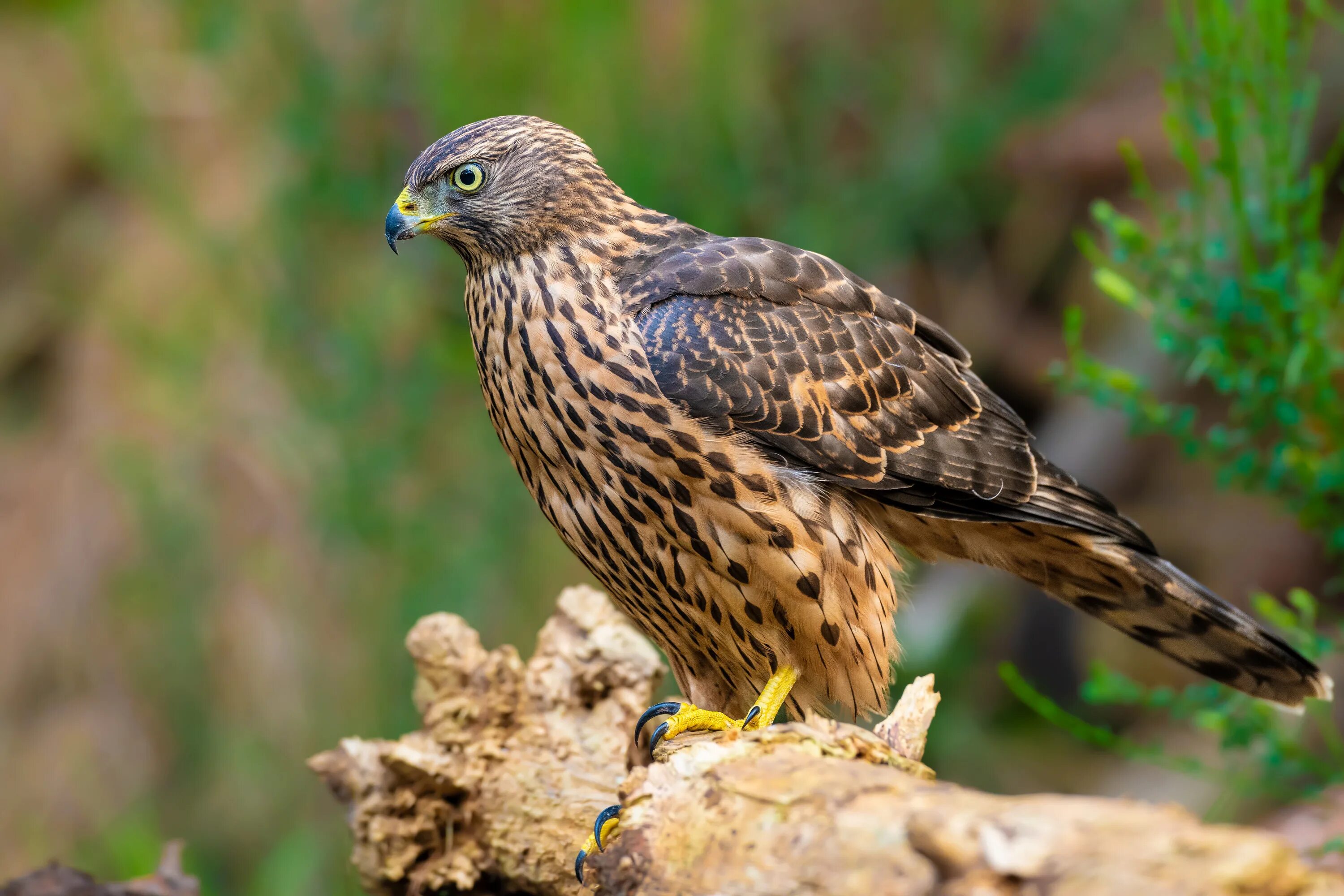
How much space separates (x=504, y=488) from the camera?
193 inches

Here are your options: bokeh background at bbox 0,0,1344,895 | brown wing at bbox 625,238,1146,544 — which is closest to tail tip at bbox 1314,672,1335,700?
brown wing at bbox 625,238,1146,544

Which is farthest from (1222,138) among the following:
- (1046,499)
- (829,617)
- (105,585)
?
(105,585)

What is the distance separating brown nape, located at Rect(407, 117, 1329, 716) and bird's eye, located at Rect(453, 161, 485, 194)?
18mm

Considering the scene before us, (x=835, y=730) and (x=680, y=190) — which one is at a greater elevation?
(x=680, y=190)

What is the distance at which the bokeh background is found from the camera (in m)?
4.89

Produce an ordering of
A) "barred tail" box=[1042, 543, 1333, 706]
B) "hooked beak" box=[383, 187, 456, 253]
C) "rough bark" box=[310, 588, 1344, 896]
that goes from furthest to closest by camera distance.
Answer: "barred tail" box=[1042, 543, 1333, 706], "hooked beak" box=[383, 187, 456, 253], "rough bark" box=[310, 588, 1344, 896]

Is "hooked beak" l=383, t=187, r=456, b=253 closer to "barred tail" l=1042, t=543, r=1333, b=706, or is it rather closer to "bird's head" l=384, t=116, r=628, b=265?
"bird's head" l=384, t=116, r=628, b=265

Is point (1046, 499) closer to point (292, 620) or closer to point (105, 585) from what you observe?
point (292, 620)

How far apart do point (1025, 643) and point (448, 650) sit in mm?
4330

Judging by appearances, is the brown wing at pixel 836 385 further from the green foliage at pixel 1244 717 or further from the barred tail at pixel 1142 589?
the green foliage at pixel 1244 717

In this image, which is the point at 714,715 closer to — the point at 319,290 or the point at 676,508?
the point at 676,508

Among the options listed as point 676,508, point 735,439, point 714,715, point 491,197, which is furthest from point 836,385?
point 491,197

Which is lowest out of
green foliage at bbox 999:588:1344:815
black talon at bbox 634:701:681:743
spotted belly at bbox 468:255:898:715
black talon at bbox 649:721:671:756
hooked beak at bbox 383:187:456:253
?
green foliage at bbox 999:588:1344:815

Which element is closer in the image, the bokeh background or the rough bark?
the rough bark
